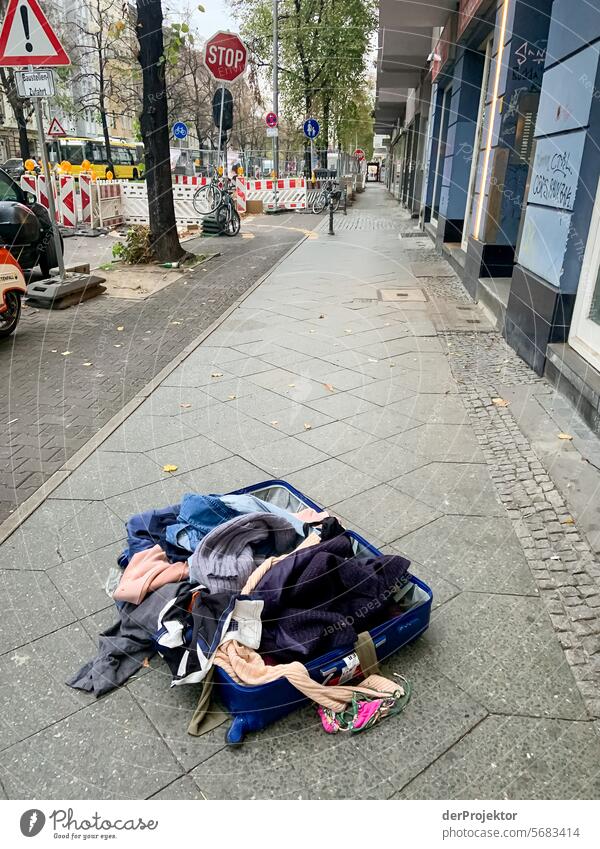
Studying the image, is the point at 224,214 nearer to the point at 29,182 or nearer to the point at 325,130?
the point at 29,182

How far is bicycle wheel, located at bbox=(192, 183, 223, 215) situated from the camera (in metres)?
14.7

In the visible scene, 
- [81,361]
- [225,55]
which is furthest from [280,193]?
[81,361]

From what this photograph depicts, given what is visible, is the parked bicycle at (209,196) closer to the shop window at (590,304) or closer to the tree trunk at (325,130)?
the shop window at (590,304)

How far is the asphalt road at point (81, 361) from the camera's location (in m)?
3.88

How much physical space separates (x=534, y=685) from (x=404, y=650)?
0.45 metres

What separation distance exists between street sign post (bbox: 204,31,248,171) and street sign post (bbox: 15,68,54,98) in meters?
1.78

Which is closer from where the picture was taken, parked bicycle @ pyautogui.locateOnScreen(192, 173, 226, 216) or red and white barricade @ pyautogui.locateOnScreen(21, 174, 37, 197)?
red and white barricade @ pyautogui.locateOnScreen(21, 174, 37, 197)

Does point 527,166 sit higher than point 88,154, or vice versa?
point 88,154

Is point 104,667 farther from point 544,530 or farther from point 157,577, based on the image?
point 544,530

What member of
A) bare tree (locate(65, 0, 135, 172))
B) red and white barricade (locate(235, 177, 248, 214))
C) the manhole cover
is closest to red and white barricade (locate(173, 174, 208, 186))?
bare tree (locate(65, 0, 135, 172))

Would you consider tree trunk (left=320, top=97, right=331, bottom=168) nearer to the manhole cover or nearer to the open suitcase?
the manhole cover

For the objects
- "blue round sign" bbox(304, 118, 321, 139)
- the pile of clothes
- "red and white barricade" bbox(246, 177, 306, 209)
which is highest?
"blue round sign" bbox(304, 118, 321, 139)

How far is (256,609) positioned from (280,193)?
23466 millimetres

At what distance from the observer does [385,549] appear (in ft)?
9.19
